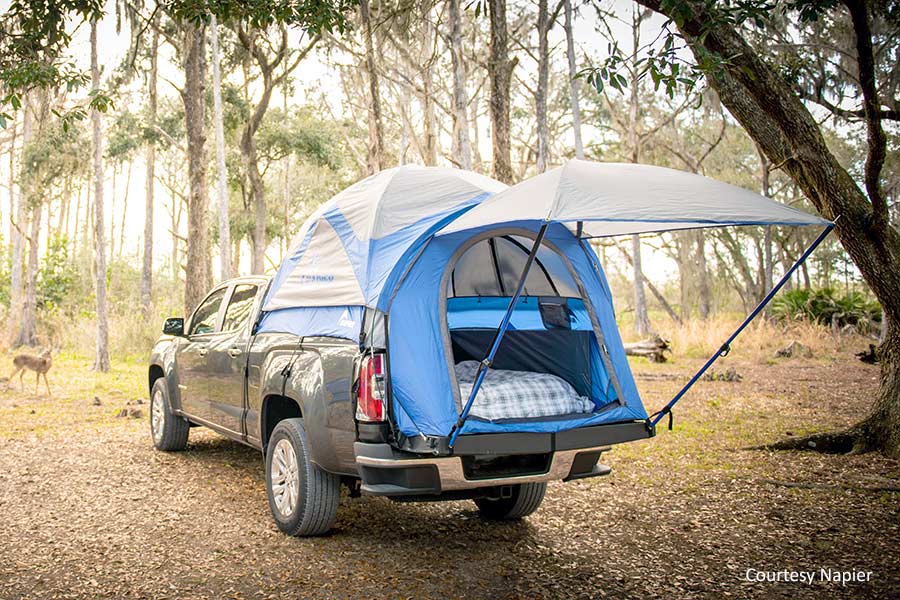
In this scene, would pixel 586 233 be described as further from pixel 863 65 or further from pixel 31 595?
pixel 31 595

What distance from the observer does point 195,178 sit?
15.0 metres

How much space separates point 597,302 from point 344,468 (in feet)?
6.66

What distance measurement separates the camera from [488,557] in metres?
4.64

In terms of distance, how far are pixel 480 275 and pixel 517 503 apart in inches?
63.2

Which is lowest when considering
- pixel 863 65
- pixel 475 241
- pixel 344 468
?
pixel 344 468

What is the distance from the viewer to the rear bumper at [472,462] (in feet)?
13.7

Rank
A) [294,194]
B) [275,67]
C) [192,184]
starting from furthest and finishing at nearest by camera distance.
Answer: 1. [294,194]
2. [275,67]
3. [192,184]

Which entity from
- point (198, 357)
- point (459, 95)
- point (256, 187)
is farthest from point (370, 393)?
point (256, 187)

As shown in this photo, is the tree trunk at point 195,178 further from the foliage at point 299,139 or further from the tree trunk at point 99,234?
the foliage at point 299,139

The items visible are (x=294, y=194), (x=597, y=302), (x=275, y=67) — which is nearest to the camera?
(x=597, y=302)

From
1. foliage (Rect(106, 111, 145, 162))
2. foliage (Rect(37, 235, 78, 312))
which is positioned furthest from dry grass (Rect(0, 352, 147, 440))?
foliage (Rect(106, 111, 145, 162))

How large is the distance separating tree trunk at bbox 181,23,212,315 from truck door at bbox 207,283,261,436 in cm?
862

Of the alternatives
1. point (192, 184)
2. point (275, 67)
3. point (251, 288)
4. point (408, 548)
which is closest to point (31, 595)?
point (408, 548)

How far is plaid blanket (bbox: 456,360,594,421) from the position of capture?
4.80 m
